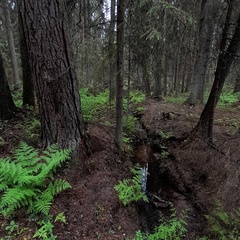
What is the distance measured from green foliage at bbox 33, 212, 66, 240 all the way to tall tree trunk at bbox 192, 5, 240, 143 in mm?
4124

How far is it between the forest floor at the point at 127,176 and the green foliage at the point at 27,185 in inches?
7.9

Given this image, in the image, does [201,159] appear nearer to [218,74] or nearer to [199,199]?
[199,199]

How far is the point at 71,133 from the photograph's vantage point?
3.80m

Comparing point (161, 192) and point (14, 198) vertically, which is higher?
point (14, 198)

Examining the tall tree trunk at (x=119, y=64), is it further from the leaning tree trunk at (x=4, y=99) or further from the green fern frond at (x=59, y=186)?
the leaning tree trunk at (x=4, y=99)

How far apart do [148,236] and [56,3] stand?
424 centimetres

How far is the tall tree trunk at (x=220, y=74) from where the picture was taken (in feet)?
14.0

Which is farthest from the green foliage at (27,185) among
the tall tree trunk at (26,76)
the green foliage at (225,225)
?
the tall tree trunk at (26,76)

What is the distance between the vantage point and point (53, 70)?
3.40 meters

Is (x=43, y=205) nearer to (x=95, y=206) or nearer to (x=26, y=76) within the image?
(x=95, y=206)

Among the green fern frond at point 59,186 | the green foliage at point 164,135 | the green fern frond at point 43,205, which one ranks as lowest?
the green foliage at point 164,135

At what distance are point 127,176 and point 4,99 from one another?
3.70 m

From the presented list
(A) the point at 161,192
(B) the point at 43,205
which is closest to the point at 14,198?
(B) the point at 43,205

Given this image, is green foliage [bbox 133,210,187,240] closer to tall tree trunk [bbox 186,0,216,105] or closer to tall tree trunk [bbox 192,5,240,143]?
tall tree trunk [bbox 192,5,240,143]
